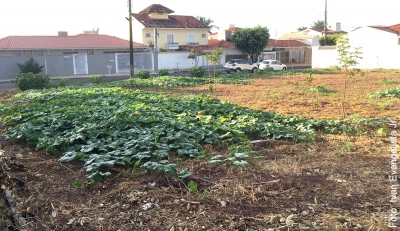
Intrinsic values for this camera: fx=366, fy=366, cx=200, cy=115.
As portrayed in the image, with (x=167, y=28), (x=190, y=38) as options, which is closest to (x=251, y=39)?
(x=190, y=38)

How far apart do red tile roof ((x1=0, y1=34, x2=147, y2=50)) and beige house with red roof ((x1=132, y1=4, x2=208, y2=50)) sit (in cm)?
360

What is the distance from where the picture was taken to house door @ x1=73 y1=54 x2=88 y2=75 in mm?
34531

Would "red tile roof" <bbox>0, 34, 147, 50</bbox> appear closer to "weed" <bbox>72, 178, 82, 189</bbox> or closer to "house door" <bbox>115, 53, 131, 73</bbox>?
"house door" <bbox>115, 53, 131, 73</bbox>

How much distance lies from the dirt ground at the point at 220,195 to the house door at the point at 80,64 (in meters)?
29.9

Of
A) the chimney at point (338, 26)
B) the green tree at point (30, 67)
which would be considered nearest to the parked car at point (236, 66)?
the green tree at point (30, 67)

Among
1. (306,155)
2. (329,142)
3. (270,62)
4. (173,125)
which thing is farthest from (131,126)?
(270,62)

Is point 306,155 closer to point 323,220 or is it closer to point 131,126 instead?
point 323,220

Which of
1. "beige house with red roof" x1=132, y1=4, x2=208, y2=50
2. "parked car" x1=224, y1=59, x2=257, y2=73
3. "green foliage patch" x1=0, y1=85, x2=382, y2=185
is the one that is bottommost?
"green foliage patch" x1=0, y1=85, x2=382, y2=185

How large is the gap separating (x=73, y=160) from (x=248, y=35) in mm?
39612

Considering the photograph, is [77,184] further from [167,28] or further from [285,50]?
[285,50]

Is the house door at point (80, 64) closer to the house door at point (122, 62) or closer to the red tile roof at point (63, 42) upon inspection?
the red tile roof at point (63, 42)

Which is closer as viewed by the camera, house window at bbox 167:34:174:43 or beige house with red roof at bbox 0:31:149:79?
beige house with red roof at bbox 0:31:149:79

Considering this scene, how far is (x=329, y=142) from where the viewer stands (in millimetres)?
6832

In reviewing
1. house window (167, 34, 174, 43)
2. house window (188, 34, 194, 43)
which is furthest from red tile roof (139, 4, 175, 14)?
house window (188, 34, 194, 43)
